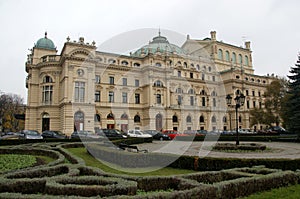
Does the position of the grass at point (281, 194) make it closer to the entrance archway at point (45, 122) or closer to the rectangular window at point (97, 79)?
the entrance archway at point (45, 122)

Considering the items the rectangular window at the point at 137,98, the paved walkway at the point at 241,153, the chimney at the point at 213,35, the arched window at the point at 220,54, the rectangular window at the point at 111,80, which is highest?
the chimney at the point at 213,35

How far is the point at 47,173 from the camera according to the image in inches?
399

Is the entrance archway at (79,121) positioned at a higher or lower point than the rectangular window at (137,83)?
lower

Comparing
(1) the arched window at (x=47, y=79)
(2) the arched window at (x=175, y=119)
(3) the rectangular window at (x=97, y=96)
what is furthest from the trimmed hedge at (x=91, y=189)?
(2) the arched window at (x=175, y=119)

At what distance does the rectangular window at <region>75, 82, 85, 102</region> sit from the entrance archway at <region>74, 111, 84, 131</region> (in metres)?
2.74

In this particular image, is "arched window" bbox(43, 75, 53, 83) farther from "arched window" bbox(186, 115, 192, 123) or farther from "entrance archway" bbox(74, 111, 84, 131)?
"arched window" bbox(186, 115, 192, 123)

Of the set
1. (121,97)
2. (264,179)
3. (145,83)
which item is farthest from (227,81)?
(264,179)

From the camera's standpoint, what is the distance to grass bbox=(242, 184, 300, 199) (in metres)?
7.73

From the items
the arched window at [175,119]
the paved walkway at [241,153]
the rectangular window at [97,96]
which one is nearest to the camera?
the paved walkway at [241,153]

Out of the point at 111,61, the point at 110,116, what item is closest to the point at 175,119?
the point at 110,116

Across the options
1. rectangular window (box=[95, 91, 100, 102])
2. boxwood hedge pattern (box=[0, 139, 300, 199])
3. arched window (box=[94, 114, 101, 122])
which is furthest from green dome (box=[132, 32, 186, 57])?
boxwood hedge pattern (box=[0, 139, 300, 199])

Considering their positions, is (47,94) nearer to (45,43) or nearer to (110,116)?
(45,43)

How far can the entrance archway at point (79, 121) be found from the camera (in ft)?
152

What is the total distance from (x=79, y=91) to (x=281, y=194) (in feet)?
144
